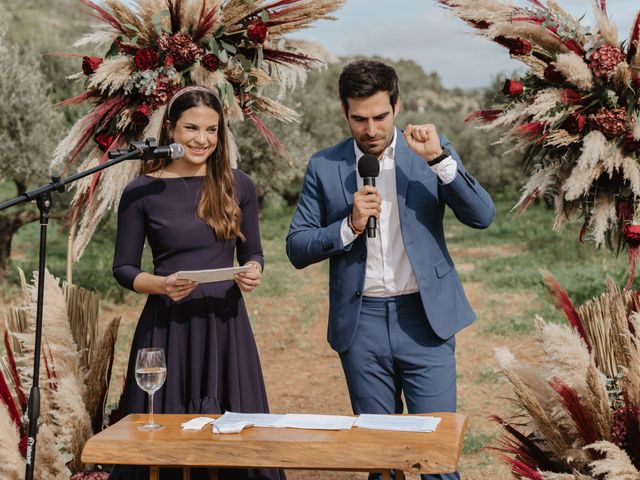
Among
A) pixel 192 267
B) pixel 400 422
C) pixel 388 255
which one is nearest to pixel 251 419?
pixel 400 422

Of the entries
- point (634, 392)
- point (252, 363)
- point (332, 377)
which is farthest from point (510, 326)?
point (634, 392)

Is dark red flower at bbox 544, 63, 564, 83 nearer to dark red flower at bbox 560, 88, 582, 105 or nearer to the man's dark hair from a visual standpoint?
dark red flower at bbox 560, 88, 582, 105

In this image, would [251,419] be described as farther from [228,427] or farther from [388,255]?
[388,255]

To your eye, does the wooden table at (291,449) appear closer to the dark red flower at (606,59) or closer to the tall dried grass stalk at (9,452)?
the tall dried grass stalk at (9,452)

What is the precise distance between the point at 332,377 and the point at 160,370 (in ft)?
23.1

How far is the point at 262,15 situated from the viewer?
206 inches

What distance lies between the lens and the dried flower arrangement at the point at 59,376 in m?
4.45

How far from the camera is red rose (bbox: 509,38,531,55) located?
4.57 m

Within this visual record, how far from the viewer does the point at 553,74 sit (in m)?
4.65

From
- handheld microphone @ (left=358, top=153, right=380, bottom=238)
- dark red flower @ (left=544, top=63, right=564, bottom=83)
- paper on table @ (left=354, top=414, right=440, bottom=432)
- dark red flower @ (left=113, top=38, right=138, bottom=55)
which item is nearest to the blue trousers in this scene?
handheld microphone @ (left=358, top=153, right=380, bottom=238)

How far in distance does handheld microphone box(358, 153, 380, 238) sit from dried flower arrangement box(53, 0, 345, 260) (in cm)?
142

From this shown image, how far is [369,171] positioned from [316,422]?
1.10 meters

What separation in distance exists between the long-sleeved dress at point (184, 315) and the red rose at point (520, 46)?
1644mm

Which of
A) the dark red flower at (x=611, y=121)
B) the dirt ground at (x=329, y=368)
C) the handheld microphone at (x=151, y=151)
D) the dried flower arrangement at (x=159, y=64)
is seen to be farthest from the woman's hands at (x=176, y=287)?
the dirt ground at (x=329, y=368)
